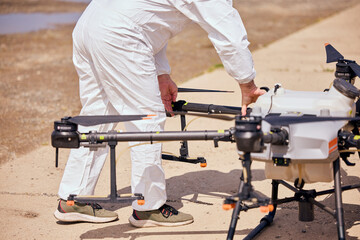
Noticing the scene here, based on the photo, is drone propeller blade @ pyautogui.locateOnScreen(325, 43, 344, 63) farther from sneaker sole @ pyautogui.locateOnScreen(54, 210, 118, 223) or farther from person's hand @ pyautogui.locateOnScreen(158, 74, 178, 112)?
sneaker sole @ pyautogui.locateOnScreen(54, 210, 118, 223)

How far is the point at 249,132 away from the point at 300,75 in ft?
20.8

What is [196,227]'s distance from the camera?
14.5 feet

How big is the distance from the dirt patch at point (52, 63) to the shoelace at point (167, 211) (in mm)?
2493

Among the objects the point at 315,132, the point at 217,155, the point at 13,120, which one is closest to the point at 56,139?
the point at 315,132

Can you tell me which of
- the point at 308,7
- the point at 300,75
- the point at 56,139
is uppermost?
the point at 56,139

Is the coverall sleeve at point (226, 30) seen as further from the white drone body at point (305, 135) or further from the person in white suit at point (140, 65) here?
the white drone body at point (305, 135)

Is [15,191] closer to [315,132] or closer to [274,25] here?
[315,132]

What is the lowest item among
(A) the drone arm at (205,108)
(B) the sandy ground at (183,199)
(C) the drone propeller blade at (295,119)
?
(B) the sandy ground at (183,199)

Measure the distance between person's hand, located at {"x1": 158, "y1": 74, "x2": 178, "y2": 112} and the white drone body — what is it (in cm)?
105

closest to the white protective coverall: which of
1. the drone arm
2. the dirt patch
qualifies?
the drone arm

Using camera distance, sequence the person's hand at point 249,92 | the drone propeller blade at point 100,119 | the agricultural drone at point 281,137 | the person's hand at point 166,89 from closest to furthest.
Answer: the agricultural drone at point 281,137 < the drone propeller blade at point 100,119 < the person's hand at point 249,92 < the person's hand at point 166,89

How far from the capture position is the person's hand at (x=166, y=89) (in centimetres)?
465

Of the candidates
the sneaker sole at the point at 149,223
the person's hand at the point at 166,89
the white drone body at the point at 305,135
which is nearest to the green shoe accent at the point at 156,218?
the sneaker sole at the point at 149,223

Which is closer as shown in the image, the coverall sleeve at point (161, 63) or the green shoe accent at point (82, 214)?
the green shoe accent at point (82, 214)
